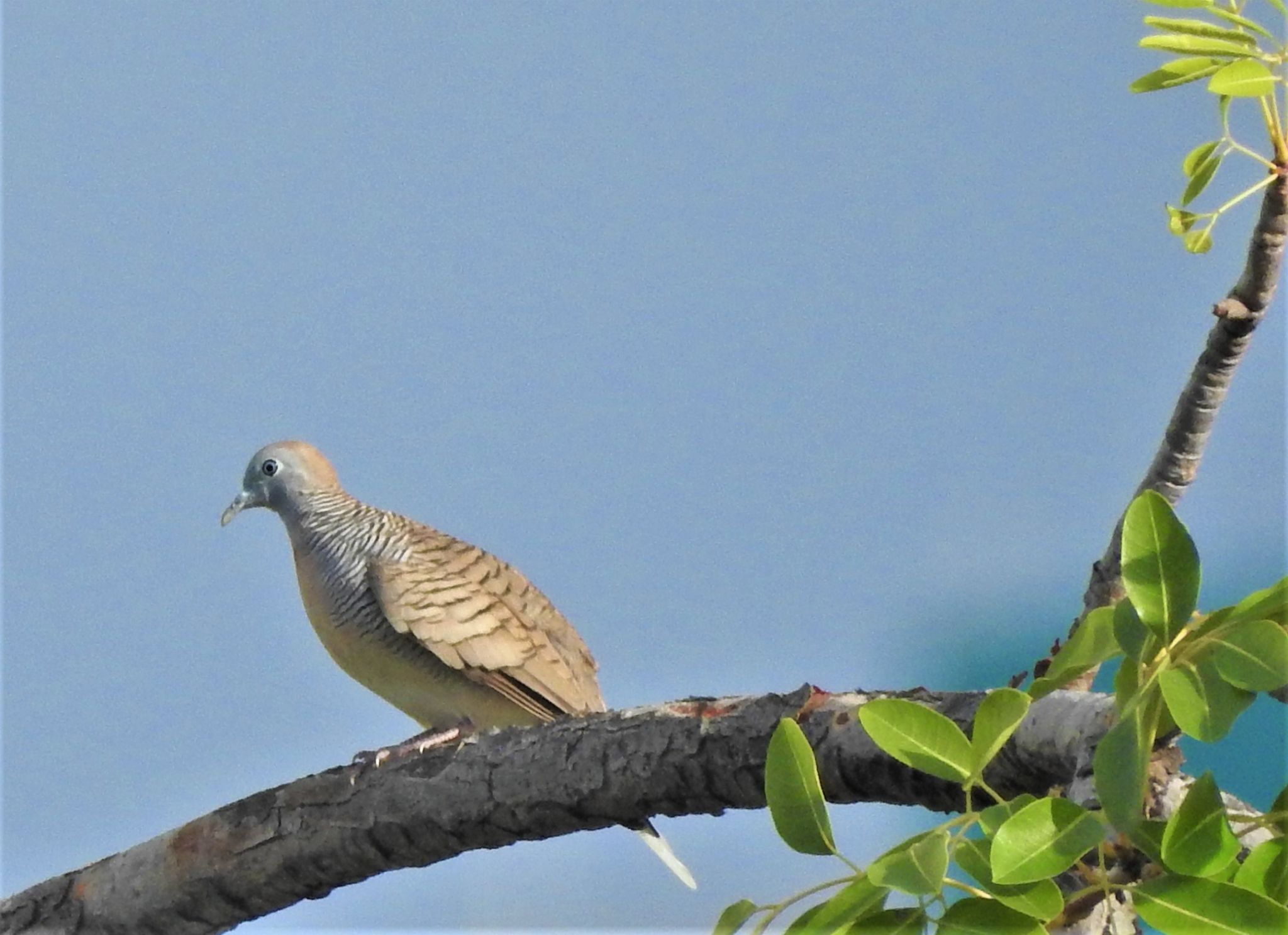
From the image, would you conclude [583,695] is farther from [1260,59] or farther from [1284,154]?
[1260,59]

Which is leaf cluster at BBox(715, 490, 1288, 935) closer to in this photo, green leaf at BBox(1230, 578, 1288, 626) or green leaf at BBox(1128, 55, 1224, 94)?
green leaf at BBox(1230, 578, 1288, 626)

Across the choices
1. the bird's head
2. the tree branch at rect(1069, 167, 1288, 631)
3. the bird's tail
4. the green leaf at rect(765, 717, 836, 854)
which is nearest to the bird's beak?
the bird's head

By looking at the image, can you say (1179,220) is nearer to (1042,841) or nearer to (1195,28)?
(1195,28)

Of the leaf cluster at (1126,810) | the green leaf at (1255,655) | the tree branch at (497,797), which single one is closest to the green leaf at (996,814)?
the leaf cluster at (1126,810)

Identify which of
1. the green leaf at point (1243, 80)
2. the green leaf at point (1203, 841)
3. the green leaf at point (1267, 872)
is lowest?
the green leaf at point (1267, 872)

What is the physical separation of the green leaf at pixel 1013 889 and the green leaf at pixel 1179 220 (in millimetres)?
698

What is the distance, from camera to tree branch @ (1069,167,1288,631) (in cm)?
126

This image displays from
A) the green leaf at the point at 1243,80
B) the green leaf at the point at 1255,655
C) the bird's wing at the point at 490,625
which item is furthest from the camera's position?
the bird's wing at the point at 490,625

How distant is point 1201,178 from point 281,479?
1.89 metres

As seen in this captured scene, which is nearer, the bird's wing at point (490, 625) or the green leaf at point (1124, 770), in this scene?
the green leaf at point (1124, 770)

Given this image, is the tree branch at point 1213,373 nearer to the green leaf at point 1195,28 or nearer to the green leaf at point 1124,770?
the green leaf at point 1195,28

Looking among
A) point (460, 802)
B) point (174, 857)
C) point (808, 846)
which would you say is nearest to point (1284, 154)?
point (808, 846)

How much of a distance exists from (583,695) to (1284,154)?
143 cm

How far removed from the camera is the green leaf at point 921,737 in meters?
0.71
